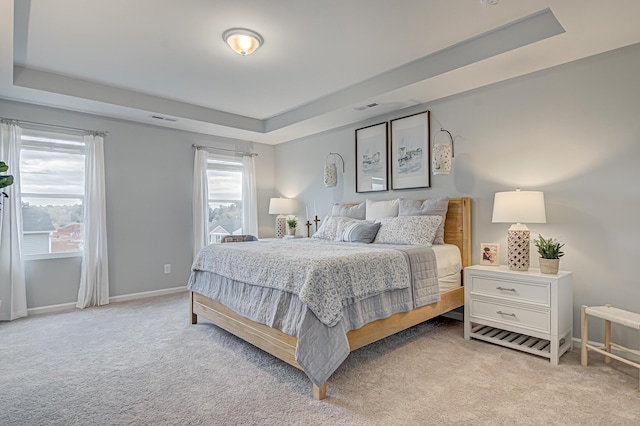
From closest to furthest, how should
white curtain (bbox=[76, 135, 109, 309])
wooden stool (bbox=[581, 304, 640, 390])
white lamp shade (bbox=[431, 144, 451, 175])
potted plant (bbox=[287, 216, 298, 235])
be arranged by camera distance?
wooden stool (bbox=[581, 304, 640, 390]) < white lamp shade (bbox=[431, 144, 451, 175]) < white curtain (bbox=[76, 135, 109, 309]) < potted plant (bbox=[287, 216, 298, 235])

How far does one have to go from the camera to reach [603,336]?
104 inches

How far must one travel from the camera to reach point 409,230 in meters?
3.34

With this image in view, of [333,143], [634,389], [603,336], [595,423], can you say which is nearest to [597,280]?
[603,336]

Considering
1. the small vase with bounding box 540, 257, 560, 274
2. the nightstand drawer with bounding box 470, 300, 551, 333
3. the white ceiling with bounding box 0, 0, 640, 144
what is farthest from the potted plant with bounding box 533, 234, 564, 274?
the white ceiling with bounding box 0, 0, 640, 144

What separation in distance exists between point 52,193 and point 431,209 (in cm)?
434

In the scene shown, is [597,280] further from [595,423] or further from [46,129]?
[46,129]

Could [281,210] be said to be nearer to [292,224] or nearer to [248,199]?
[292,224]

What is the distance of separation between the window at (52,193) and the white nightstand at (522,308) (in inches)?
177

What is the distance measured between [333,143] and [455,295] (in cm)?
274

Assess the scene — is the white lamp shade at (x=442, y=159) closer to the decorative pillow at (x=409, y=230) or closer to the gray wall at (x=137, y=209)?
the decorative pillow at (x=409, y=230)

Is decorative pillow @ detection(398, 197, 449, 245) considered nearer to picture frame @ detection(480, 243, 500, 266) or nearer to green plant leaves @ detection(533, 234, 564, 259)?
picture frame @ detection(480, 243, 500, 266)

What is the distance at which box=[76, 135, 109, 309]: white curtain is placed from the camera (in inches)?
163

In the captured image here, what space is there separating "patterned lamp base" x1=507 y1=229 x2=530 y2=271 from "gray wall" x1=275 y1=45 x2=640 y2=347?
13.1 inches

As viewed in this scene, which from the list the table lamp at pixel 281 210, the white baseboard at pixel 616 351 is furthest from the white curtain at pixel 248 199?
the white baseboard at pixel 616 351
